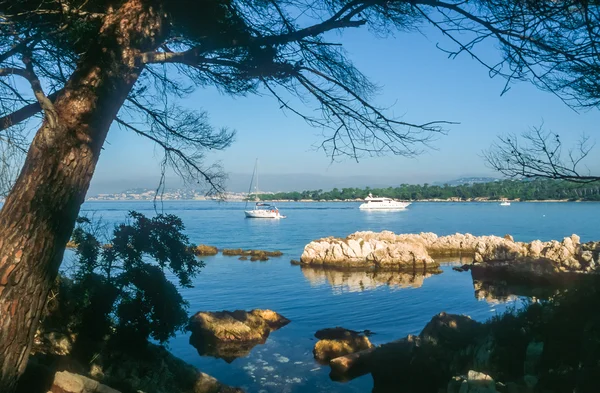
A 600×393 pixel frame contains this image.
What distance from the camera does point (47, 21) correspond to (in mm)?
3512

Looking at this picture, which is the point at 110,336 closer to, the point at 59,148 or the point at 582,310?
the point at 59,148

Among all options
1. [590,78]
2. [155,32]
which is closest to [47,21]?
[155,32]

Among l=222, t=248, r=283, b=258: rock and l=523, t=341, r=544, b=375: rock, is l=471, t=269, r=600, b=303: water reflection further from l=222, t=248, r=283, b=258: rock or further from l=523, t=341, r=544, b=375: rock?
l=222, t=248, r=283, b=258: rock

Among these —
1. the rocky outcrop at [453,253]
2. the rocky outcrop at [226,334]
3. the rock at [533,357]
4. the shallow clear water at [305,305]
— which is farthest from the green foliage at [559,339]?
the rocky outcrop at [453,253]

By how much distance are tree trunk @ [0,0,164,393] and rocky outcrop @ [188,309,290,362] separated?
36.3 feet

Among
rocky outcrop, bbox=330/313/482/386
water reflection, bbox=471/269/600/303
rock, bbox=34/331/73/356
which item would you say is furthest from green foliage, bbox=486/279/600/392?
water reflection, bbox=471/269/600/303

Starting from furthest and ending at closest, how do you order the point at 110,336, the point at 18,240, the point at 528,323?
the point at 110,336, the point at 528,323, the point at 18,240

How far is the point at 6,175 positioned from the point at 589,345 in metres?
6.31

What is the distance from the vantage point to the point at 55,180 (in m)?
2.65

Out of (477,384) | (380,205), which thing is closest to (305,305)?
(477,384)

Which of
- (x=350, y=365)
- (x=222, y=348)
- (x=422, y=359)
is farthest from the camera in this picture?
(x=222, y=348)

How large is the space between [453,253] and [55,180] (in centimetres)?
3670

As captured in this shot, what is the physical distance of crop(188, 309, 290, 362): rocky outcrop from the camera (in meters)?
13.5

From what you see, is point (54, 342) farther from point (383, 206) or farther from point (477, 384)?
point (383, 206)
